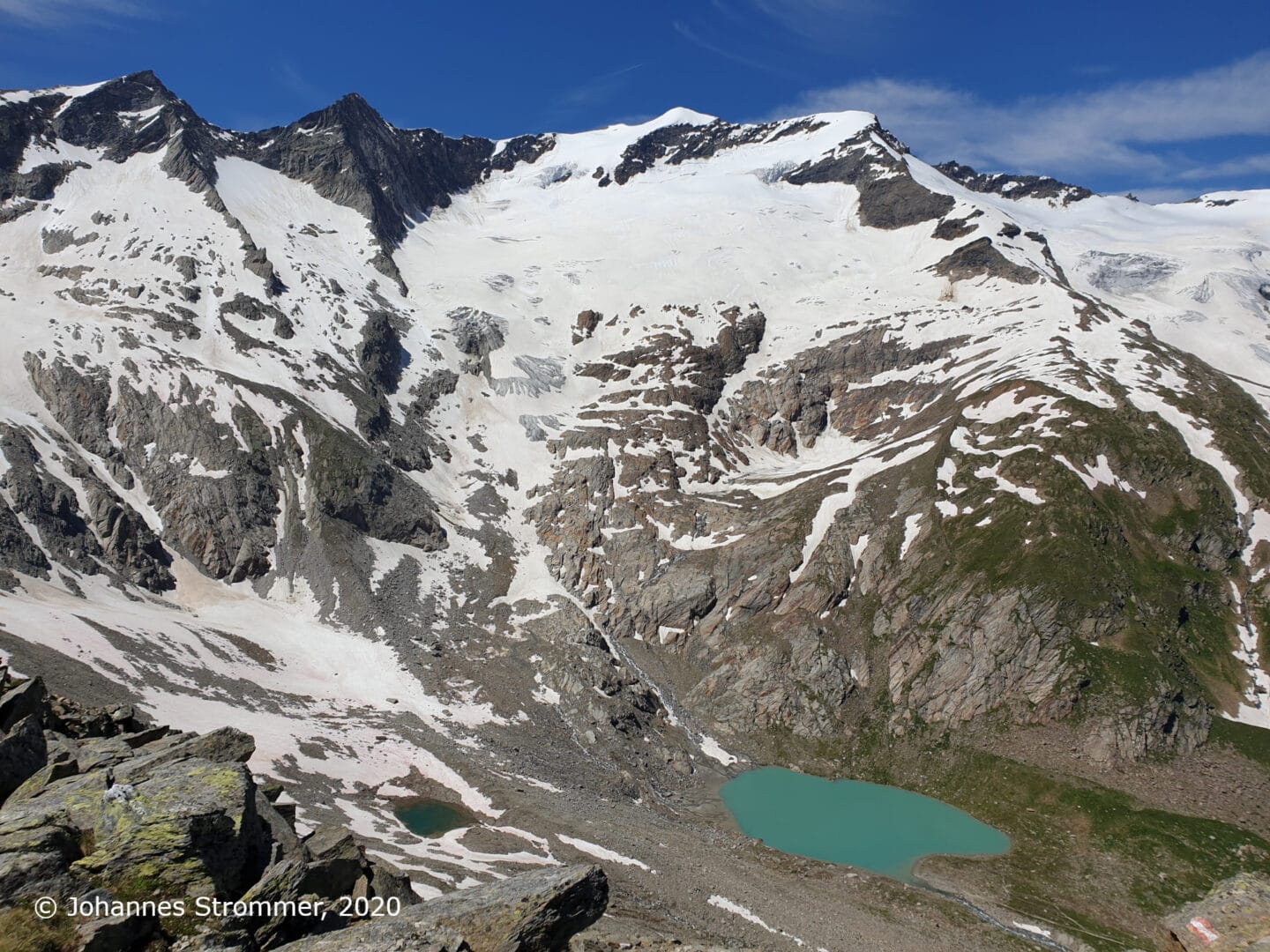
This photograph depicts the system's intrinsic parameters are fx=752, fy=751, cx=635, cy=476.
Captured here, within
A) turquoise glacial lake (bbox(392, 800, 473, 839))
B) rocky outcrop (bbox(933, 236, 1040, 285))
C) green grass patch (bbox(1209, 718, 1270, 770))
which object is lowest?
turquoise glacial lake (bbox(392, 800, 473, 839))

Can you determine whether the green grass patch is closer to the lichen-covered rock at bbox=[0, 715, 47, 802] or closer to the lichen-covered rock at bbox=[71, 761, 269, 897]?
the lichen-covered rock at bbox=[71, 761, 269, 897]

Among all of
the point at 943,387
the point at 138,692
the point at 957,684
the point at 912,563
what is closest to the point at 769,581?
the point at 912,563

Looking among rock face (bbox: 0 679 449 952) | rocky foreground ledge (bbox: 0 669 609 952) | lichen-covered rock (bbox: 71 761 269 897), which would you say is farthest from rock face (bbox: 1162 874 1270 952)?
lichen-covered rock (bbox: 71 761 269 897)

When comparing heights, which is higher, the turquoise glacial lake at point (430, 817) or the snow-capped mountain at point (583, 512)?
the snow-capped mountain at point (583, 512)

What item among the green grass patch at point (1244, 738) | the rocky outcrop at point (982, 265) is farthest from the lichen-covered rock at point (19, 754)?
the rocky outcrop at point (982, 265)

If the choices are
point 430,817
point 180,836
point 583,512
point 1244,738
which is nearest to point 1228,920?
point 180,836

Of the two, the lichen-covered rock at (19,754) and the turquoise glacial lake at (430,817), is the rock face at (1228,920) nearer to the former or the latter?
the lichen-covered rock at (19,754)

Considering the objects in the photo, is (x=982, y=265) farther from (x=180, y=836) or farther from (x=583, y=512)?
(x=180, y=836)
